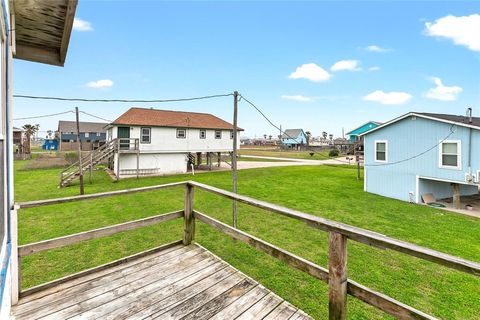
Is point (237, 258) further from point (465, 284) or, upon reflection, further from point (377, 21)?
point (377, 21)

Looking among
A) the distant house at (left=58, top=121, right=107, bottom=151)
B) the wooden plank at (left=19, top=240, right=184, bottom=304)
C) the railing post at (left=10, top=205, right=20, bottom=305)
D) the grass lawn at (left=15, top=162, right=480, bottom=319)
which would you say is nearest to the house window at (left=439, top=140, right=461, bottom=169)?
the grass lawn at (left=15, top=162, right=480, bottom=319)

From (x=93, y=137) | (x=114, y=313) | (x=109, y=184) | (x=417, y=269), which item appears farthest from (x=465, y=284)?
(x=93, y=137)

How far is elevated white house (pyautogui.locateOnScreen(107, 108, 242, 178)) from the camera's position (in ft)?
61.7

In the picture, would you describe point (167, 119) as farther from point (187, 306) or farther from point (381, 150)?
point (187, 306)

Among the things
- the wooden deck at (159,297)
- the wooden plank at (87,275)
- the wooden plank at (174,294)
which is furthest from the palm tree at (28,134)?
the wooden plank at (174,294)

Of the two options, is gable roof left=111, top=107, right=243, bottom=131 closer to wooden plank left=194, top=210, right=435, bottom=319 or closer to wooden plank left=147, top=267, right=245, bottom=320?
wooden plank left=147, top=267, right=245, bottom=320

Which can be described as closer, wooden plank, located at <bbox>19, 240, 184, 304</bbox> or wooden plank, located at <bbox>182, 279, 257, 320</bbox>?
wooden plank, located at <bbox>182, 279, 257, 320</bbox>

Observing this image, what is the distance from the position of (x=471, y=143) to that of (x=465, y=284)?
320 inches

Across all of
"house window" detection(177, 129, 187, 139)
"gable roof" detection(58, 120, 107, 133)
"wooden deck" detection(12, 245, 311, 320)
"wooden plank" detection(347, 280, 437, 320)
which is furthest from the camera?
"gable roof" detection(58, 120, 107, 133)

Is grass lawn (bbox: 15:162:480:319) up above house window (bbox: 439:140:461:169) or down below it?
below

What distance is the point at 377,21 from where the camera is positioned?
20250mm

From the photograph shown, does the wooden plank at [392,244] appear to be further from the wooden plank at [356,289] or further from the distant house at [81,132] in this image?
the distant house at [81,132]

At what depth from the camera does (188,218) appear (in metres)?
4.02

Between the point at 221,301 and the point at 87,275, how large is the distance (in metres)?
1.86
